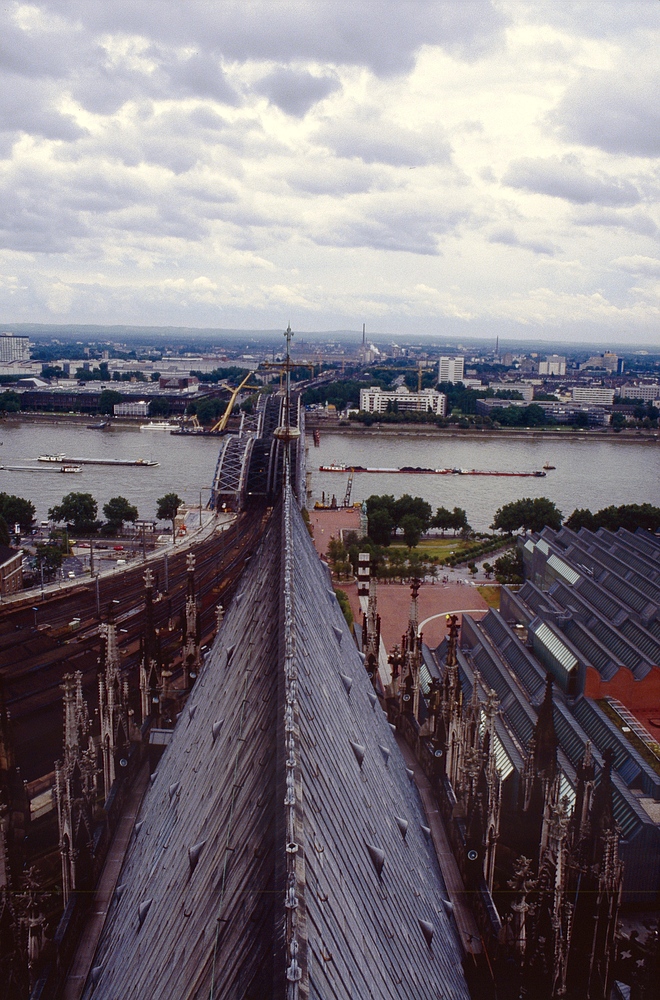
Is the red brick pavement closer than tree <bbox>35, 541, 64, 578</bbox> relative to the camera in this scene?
Yes

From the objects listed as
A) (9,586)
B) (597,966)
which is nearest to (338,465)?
(9,586)

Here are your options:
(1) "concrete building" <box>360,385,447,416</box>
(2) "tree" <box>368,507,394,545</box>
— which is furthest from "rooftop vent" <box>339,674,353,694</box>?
(1) "concrete building" <box>360,385,447,416</box>

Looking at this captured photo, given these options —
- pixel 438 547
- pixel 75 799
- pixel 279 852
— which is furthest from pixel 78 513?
pixel 279 852

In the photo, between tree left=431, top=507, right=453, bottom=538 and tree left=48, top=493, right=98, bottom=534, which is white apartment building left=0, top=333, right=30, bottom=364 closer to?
tree left=48, top=493, right=98, bottom=534

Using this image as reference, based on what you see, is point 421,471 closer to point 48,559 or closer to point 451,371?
point 48,559

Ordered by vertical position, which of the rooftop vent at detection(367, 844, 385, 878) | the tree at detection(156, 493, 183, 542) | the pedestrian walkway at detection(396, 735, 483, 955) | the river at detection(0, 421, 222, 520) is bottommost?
the river at detection(0, 421, 222, 520)

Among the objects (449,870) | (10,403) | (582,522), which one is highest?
(449,870)
